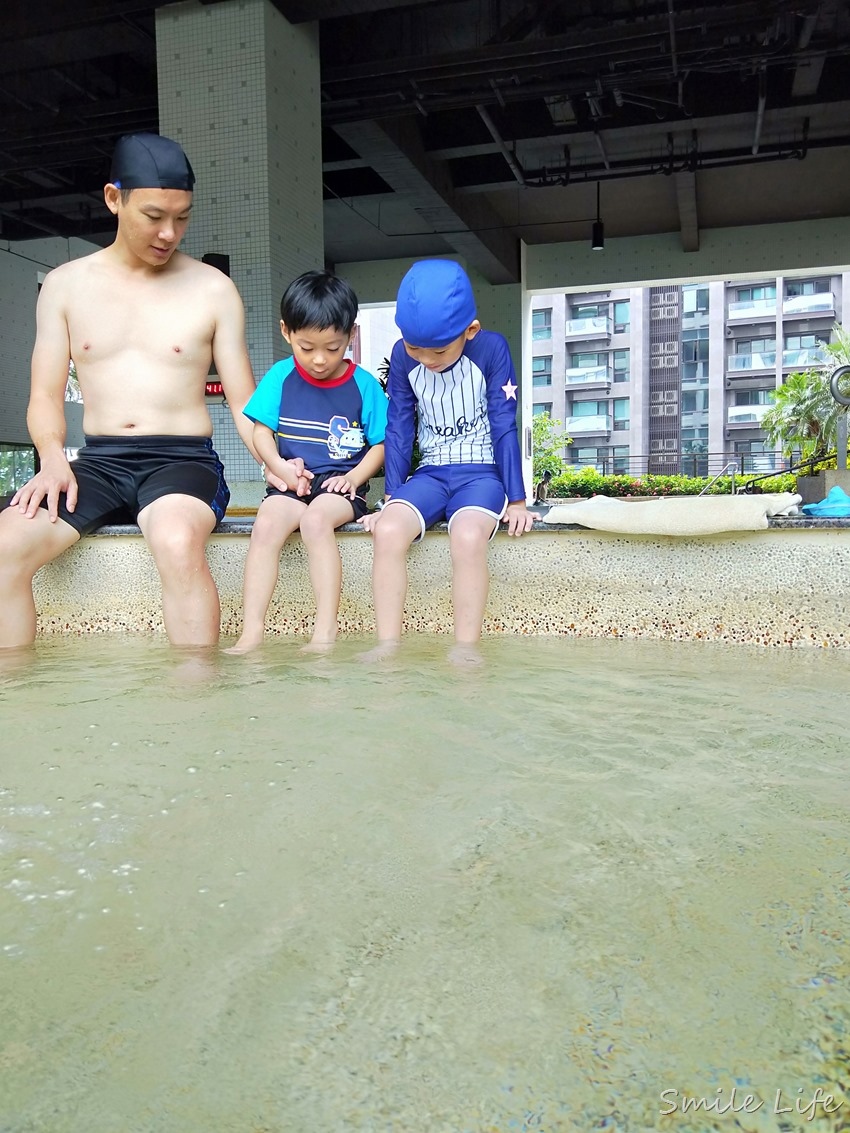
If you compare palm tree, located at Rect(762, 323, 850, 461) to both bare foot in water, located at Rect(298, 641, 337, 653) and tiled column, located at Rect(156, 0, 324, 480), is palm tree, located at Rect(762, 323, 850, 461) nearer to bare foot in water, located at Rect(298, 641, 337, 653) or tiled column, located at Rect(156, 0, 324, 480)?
tiled column, located at Rect(156, 0, 324, 480)

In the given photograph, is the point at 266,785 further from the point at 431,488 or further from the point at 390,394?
the point at 390,394

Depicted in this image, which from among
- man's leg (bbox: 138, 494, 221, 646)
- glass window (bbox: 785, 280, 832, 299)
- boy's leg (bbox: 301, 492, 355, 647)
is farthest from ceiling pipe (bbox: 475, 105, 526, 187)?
glass window (bbox: 785, 280, 832, 299)

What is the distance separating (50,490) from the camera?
2.20 meters

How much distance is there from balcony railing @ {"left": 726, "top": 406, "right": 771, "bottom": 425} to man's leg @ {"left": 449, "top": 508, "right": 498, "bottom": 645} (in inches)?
2113

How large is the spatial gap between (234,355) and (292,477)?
385 millimetres

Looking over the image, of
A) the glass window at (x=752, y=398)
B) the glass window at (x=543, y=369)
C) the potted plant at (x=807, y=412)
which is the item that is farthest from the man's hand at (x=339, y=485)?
the glass window at (x=543, y=369)

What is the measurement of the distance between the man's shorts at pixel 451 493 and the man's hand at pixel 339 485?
13 cm

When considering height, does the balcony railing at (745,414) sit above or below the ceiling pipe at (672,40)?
above

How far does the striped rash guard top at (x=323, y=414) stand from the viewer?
8.18ft

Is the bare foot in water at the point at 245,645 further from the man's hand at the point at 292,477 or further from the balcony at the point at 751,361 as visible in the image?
the balcony at the point at 751,361

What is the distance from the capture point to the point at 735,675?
1.85 metres

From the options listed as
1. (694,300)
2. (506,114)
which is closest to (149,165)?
(506,114)

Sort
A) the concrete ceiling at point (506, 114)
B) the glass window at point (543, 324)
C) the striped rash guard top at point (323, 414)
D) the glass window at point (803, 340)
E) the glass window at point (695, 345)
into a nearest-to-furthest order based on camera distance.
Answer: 1. the striped rash guard top at point (323, 414)
2. the concrete ceiling at point (506, 114)
3. the glass window at point (803, 340)
4. the glass window at point (695, 345)
5. the glass window at point (543, 324)

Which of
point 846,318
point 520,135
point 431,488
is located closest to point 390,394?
point 431,488
